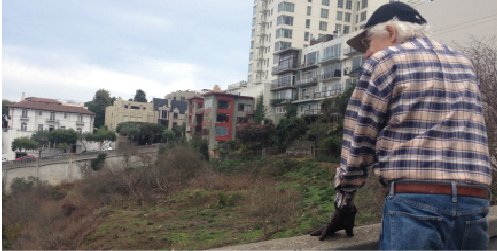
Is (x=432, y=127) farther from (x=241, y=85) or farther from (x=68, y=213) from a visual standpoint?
(x=241, y=85)

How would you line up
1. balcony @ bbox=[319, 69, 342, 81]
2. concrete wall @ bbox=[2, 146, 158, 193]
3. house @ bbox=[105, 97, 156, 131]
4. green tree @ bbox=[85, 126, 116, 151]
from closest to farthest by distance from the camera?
balcony @ bbox=[319, 69, 342, 81] < concrete wall @ bbox=[2, 146, 158, 193] < green tree @ bbox=[85, 126, 116, 151] < house @ bbox=[105, 97, 156, 131]

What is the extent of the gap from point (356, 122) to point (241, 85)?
57.5 metres

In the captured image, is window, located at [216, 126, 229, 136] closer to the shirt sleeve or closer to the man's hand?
the man's hand

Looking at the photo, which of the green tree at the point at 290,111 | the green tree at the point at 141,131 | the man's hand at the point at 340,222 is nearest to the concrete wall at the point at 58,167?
the green tree at the point at 290,111

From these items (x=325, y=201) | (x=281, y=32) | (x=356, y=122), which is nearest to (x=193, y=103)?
(x=281, y=32)

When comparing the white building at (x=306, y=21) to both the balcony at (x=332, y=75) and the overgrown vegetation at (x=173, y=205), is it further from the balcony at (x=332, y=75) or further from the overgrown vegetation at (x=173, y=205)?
the overgrown vegetation at (x=173, y=205)

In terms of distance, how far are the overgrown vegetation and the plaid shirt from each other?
5.67 metres

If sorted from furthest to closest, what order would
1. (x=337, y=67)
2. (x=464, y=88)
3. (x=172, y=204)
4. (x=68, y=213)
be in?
1. (x=337, y=67)
2. (x=68, y=213)
3. (x=172, y=204)
4. (x=464, y=88)

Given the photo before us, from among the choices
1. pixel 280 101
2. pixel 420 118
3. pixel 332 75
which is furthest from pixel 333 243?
pixel 280 101

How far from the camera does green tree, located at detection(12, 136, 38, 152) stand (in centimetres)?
5140

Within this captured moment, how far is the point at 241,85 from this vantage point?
58875mm

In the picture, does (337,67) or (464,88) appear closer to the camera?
(464,88)

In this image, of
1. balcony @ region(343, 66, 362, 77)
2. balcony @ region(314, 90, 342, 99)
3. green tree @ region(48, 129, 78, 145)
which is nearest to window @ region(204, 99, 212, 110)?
balcony @ region(314, 90, 342, 99)

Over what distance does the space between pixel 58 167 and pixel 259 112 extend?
77.6 ft
